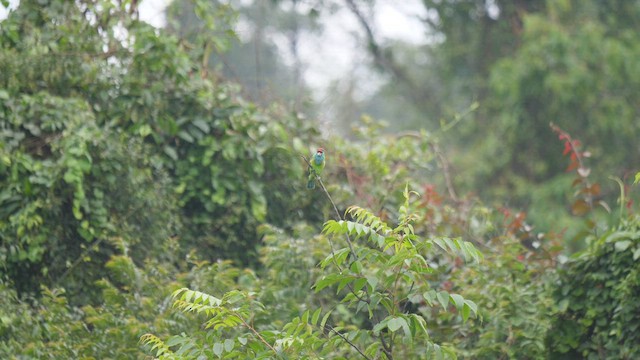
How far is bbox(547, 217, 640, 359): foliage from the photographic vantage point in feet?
16.8

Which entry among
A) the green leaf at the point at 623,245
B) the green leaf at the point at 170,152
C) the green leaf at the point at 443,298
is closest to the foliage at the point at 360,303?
the green leaf at the point at 443,298

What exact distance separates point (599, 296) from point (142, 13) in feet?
14.6

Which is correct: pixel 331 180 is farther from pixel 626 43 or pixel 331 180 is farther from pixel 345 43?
pixel 345 43

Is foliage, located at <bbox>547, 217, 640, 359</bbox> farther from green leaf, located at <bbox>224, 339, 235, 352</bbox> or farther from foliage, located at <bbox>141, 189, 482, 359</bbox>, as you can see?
green leaf, located at <bbox>224, 339, 235, 352</bbox>

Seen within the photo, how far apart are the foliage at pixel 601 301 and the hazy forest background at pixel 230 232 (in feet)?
0.04

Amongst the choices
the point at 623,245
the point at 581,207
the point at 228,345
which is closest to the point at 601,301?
the point at 623,245

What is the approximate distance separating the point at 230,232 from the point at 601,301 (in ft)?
10.6

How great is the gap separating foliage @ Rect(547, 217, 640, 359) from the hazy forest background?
13 mm

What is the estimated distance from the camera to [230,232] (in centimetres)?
759

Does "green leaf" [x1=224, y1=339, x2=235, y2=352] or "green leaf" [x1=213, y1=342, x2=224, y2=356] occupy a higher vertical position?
"green leaf" [x1=224, y1=339, x2=235, y2=352]

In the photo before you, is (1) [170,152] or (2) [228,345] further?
(1) [170,152]

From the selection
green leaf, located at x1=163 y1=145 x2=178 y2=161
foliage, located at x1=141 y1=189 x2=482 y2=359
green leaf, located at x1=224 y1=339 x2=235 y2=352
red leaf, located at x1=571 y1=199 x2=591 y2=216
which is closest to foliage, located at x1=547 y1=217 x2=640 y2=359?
red leaf, located at x1=571 y1=199 x2=591 y2=216

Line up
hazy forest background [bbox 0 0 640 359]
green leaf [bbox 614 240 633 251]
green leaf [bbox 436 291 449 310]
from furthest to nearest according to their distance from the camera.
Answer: green leaf [bbox 614 240 633 251], hazy forest background [bbox 0 0 640 359], green leaf [bbox 436 291 449 310]

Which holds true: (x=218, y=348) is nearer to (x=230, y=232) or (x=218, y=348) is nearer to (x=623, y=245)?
(x=623, y=245)
